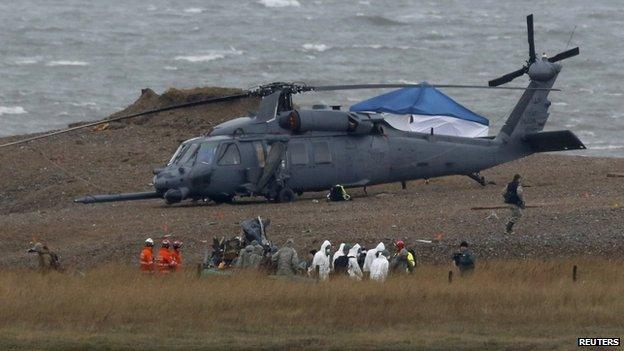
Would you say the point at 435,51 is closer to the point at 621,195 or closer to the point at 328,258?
the point at 621,195

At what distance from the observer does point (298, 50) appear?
8344 cm

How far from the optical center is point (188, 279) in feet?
74.1

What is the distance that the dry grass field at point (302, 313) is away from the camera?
18703mm

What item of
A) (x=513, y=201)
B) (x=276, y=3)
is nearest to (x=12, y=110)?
(x=513, y=201)

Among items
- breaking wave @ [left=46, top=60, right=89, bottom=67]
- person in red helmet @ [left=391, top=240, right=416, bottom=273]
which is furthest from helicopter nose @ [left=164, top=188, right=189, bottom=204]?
breaking wave @ [left=46, top=60, right=89, bottom=67]

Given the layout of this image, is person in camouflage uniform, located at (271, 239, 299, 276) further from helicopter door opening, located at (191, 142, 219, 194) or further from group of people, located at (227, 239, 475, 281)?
helicopter door opening, located at (191, 142, 219, 194)

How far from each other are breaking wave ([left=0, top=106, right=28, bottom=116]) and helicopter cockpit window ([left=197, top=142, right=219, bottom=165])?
3427 cm

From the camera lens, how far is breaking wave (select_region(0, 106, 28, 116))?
206ft

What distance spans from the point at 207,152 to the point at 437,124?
9.09m

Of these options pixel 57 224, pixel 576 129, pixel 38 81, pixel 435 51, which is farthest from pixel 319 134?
pixel 435 51

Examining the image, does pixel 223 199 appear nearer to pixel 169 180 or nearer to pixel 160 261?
pixel 169 180

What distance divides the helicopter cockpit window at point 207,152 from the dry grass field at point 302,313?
708 centimetres

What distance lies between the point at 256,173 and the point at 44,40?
58.2 m

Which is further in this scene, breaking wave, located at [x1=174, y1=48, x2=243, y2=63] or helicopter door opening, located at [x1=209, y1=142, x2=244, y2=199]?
breaking wave, located at [x1=174, y1=48, x2=243, y2=63]
